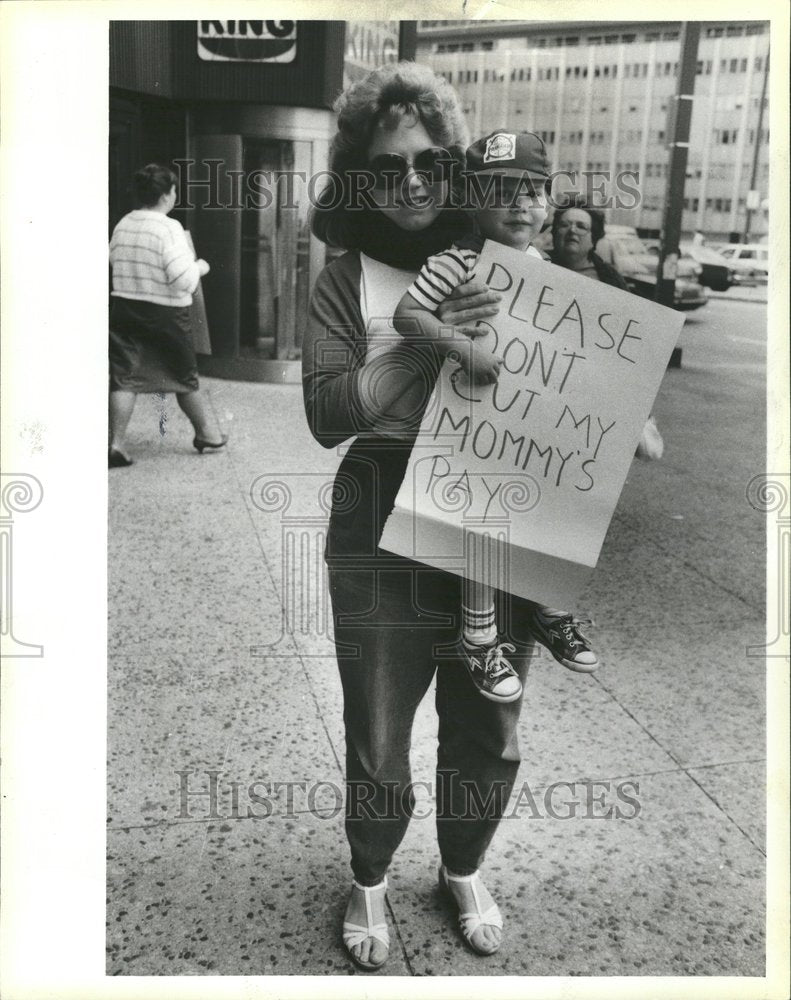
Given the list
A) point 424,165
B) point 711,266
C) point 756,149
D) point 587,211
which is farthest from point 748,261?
point 424,165

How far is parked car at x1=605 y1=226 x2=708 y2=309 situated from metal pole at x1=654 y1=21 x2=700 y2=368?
32 millimetres

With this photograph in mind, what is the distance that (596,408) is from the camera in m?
2.14

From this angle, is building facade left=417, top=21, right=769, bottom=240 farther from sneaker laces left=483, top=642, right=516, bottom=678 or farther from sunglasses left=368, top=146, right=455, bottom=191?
sneaker laces left=483, top=642, right=516, bottom=678

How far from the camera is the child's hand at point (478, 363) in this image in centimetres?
205

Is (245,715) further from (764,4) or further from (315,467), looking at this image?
(764,4)

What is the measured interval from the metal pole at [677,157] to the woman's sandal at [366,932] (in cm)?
167

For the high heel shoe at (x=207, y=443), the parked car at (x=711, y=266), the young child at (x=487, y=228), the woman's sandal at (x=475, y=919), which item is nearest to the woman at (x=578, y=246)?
the young child at (x=487, y=228)

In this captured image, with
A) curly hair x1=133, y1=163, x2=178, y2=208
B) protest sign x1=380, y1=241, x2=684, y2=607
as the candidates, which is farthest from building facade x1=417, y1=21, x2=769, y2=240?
curly hair x1=133, y1=163, x2=178, y2=208

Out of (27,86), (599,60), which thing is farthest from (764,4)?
(27,86)

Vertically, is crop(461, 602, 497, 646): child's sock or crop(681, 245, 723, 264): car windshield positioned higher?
crop(681, 245, 723, 264): car windshield

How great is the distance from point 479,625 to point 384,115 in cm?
110

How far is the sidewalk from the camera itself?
8.10ft

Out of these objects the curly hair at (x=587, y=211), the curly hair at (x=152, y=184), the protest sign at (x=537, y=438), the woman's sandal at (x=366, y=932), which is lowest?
the woman's sandal at (x=366, y=932)

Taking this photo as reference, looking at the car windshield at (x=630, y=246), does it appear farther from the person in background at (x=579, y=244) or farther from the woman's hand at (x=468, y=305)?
the woman's hand at (x=468, y=305)
